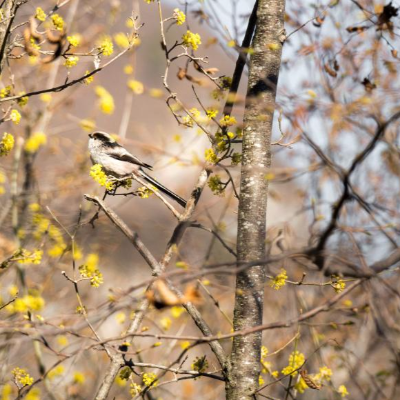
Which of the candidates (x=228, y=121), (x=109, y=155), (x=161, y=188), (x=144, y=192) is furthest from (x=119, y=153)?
(x=228, y=121)

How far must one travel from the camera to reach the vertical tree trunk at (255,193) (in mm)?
2938

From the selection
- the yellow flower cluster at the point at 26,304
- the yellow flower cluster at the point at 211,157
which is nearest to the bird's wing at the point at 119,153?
the yellow flower cluster at the point at 26,304

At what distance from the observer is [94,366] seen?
19.5 feet

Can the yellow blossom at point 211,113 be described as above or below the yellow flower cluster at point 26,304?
above

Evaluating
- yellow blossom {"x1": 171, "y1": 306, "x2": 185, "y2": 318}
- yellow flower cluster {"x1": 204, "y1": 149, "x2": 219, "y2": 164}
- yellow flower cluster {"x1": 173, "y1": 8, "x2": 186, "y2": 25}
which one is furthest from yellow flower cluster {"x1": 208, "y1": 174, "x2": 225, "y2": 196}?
yellow flower cluster {"x1": 173, "y1": 8, "x2": 186, "y2": 25}

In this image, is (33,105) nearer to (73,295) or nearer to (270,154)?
(73,295)

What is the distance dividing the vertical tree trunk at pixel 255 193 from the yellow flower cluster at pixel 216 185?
0.38m

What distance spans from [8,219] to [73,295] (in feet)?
5.03

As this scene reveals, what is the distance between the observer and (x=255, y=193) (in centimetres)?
315

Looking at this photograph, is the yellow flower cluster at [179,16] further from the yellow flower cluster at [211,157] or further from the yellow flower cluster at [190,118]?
the yellow flower cluster at [211,157]

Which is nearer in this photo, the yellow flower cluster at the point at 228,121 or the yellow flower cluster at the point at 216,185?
the yellow flower cluster at the point at 228,121

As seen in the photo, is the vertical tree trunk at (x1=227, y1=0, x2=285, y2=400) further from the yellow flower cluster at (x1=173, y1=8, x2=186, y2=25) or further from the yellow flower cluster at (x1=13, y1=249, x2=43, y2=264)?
the yellow flower cluster at (x1=13, y1=249, x2=43, y2=264)

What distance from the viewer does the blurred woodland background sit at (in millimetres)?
2170

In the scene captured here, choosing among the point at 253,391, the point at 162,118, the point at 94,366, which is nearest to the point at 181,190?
the point at 94,366
